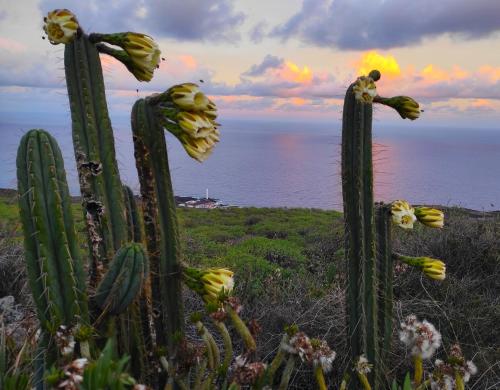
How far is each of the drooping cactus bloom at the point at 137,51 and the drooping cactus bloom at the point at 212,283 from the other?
813 mm

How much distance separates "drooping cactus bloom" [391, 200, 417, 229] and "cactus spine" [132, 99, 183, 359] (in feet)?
3.73

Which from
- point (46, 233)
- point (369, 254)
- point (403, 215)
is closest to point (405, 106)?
point (403, 215)

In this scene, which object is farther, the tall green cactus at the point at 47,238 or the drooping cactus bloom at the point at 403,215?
the drooping cactus bloom at the point at 403,215

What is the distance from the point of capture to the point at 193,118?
1.98 m

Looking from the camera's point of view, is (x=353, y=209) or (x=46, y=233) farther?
→ (x=353, y=209)

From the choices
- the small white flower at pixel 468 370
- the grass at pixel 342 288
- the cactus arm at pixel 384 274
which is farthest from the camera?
the grass at pixel 342 288

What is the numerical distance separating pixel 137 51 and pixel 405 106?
136 centimetres

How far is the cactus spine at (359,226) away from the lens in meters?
2.64

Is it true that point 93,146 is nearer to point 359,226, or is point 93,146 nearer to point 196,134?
point 196,134

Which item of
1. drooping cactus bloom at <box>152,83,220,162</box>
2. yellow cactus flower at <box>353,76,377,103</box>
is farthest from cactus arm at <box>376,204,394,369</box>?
drooping cactus bloom at <box>152,83,220,162</box>

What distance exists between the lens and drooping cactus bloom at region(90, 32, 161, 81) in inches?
79.0

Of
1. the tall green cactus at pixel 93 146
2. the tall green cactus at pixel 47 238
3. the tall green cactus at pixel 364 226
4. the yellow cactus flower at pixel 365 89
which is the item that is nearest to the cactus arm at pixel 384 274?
the tall green cactus at pixel 364 226

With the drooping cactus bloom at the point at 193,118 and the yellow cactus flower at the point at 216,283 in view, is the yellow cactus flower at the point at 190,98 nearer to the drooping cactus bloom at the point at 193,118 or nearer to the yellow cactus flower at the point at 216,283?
the drooping cactus bloom at the point at 193,118

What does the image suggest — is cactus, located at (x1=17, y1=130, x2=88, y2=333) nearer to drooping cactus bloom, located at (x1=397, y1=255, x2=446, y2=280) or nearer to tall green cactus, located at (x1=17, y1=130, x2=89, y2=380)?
tall green cactus, located at (x1=17, y1=130, x2=89, y2=380)
